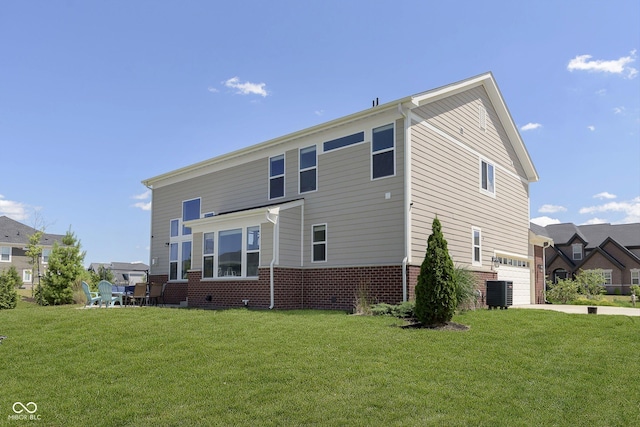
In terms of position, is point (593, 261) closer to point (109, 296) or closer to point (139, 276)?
point (109, 296)

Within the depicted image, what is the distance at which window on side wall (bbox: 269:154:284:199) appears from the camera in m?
17.4

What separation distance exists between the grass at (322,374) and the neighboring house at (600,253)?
3372cm

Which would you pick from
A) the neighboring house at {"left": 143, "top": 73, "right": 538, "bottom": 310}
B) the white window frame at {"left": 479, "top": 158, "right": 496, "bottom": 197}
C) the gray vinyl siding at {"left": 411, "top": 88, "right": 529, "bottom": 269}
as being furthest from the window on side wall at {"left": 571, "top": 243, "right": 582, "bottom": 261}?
the white window frame at {"left": 479, "top": 158, "right": 496, "bottom": 197}

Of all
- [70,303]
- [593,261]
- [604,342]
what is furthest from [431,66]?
[593,261]

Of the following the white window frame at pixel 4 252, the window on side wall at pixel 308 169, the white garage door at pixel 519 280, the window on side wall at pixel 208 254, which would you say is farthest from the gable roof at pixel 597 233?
the white window frame at pixel 4 252

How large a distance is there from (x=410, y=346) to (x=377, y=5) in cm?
1017

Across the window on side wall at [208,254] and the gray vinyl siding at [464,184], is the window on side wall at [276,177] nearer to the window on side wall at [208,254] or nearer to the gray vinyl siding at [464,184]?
the window on side wall at [208,254]

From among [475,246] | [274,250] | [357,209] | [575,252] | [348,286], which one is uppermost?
[357,209]

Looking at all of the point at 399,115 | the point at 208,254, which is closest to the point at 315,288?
the point at 208,254

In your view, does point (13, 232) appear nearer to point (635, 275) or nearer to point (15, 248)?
point (15, 248)

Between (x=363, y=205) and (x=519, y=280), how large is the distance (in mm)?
9013

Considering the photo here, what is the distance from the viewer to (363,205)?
1473cm

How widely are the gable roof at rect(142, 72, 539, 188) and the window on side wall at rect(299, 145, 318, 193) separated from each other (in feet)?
1.91

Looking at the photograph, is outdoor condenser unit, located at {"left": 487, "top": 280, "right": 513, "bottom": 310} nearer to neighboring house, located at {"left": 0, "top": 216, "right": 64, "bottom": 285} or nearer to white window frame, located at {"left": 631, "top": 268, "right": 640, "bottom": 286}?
white window frame, located at {"left": 631, "top": 268, "right": 640, "bottom": 286}
